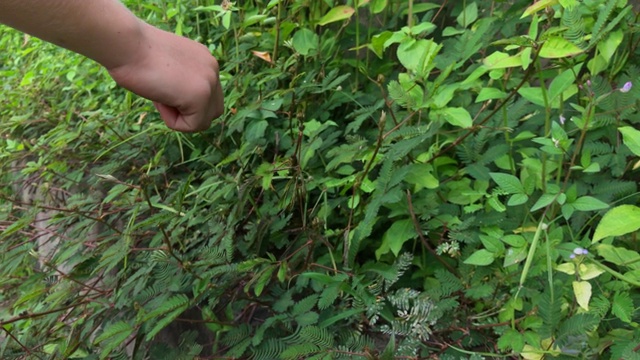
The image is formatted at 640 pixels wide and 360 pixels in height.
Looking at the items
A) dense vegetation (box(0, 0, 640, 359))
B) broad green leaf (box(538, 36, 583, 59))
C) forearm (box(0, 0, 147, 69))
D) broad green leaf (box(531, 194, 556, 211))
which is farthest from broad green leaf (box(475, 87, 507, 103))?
forearm (box(0, 0, 147, 69))

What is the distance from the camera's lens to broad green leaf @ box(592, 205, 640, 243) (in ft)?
3.46

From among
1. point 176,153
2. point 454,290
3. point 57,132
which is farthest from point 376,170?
point 57,132

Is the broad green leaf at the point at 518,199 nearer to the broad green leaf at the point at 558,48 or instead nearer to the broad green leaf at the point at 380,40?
the broad green leaf at the point at 558,48

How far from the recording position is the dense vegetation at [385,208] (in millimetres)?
1176

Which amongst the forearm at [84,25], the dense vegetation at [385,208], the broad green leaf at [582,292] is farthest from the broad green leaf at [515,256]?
the forearm at [84,25]

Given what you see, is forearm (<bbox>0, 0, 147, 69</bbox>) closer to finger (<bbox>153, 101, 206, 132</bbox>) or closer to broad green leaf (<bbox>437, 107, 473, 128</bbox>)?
finger (<bbox>153, 101, 206, 132</bbox>)

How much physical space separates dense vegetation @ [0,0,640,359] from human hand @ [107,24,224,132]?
0.91ft

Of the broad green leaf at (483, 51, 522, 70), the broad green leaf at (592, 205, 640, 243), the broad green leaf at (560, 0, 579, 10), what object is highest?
the broad green leaf at (560, 0, 579, 10)

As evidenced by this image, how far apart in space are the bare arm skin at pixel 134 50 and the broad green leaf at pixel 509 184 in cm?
59

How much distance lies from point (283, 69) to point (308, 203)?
1.44ft

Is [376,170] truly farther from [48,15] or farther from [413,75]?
[48,15]

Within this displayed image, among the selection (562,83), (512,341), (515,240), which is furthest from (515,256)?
(562,83)

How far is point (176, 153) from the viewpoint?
6.50 ft

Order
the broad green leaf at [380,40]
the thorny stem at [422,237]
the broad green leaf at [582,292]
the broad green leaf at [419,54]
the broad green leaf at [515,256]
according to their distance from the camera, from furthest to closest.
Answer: the broad green leaf at [380,40] < the broad green leaf at [419,54] < the thorny stem at [422,237] < the broad green leaf at [515,256] < the broad green leaf at [582,292]
